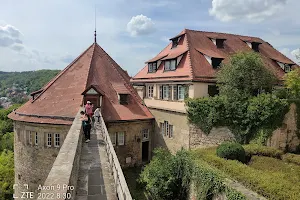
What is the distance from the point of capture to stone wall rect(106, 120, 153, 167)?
25938 millimetres

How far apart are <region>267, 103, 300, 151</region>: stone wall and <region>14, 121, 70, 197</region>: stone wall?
54.7 feet

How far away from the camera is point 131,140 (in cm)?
2695

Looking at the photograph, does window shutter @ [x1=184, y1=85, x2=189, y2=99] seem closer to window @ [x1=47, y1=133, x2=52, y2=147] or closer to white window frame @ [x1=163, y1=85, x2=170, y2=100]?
white window frame @ [x1=163, y1=85, x2=170, y2=100]

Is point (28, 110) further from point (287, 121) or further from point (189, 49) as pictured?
point (287, 121)

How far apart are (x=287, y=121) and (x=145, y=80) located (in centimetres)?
1402

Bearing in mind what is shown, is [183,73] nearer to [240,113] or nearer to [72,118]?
[240,113]

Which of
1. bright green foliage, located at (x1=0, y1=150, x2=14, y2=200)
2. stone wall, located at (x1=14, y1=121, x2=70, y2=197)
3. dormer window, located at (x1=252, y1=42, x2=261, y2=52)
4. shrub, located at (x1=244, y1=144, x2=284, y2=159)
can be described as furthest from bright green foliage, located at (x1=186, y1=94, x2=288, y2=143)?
bright green foliage, located at (x1=0, y1=150, x2=14, y2=200)

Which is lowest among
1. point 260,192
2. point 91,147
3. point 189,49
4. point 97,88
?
point 260,192

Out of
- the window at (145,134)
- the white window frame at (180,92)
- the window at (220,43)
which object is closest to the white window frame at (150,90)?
the window at (145,134)

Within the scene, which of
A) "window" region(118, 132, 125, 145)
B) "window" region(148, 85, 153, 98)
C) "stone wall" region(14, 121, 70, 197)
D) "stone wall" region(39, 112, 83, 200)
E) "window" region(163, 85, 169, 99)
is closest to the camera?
"stone wall" region(39, 112, 83, 200)

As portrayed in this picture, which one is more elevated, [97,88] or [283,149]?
[97,88]

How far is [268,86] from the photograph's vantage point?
22.1 m

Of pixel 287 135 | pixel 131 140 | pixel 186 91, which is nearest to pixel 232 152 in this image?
pixel 287 135

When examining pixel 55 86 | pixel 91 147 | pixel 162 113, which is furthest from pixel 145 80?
pixel 91 147
